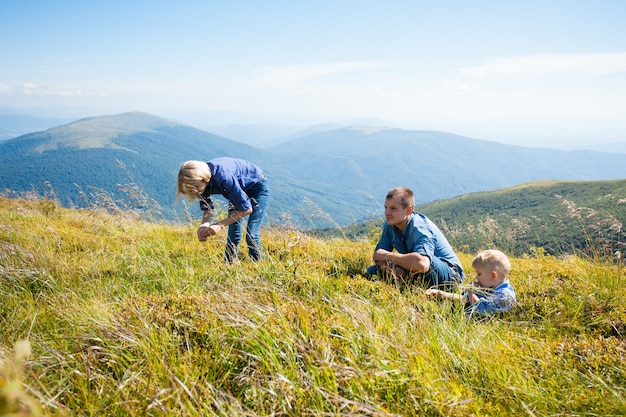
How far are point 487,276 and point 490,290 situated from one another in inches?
9.7

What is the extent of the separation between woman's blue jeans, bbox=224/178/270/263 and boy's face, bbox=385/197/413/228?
6.32 ft

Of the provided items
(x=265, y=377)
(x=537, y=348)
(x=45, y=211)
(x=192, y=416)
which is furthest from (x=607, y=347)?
(x=45, y=211)

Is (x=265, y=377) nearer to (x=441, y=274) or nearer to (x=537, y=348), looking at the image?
(x=537, y=348)

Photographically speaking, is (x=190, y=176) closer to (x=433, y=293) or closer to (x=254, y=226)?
(x=254, y=226)

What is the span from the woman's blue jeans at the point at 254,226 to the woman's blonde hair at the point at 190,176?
25.0 inches

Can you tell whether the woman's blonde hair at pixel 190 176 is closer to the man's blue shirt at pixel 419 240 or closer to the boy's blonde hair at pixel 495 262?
the man's blue shirt at pixel 419 240

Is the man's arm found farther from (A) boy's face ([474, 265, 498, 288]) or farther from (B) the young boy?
(A) boy's face ([474, 265, 498, 288])

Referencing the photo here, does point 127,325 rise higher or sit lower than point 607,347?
higher

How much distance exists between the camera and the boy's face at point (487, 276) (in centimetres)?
499

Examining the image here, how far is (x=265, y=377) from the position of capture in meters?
2.46

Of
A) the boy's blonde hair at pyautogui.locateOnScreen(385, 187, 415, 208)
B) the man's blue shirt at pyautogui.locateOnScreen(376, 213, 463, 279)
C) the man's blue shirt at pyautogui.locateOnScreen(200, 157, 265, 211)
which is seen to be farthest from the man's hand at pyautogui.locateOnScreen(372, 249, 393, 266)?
the man's blue shirt at pyautogui.locateOnScreen(200, 157, 265, 211)

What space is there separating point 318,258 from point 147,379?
3703mm

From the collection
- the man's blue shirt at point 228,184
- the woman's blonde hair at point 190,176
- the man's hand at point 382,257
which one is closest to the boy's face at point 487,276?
the man's hand at point 382,257

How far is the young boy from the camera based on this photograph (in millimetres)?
4438
